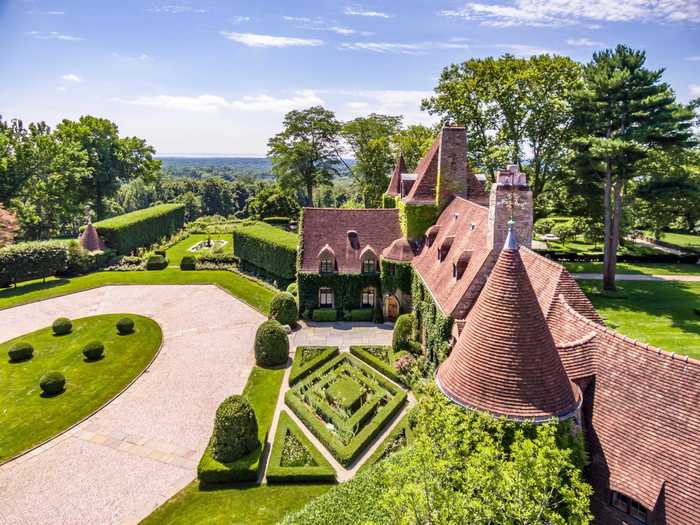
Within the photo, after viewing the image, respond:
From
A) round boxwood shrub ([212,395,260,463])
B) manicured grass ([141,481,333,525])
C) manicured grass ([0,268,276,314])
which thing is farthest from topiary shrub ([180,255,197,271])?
manicured grass ([141,481,333,525])

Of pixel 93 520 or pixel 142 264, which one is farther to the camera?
pixel 142 264

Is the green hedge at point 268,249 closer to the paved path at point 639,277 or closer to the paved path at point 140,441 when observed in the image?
the paved path at point 140,441

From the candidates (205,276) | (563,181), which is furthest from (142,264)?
(563,181)

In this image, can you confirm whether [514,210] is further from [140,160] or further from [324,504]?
[140,160]

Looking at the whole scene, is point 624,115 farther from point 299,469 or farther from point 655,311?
point 299,469

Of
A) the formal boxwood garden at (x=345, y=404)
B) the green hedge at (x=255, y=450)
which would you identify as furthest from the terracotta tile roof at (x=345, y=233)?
the green hedge at (x=255, y=450)

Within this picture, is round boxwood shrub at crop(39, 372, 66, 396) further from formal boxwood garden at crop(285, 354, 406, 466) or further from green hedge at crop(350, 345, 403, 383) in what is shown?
green hedge at crop(350, 345, 403, 383)
